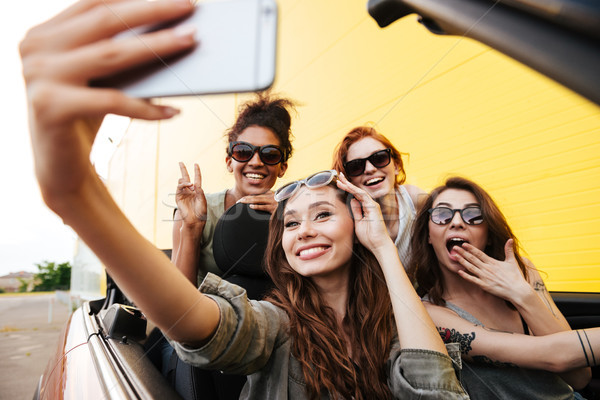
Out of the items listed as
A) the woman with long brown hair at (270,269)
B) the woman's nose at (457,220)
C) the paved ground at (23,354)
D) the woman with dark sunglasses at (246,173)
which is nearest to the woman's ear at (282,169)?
the woman with dark sunglasses at (246,173)

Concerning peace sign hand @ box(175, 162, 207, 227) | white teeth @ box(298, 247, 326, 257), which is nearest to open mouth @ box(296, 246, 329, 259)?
white teeth @ box(298, 247, 326, 257)

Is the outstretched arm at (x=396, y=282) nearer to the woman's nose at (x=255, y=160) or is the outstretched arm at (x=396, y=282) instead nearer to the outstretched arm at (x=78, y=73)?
the woman's nose at (x=255, y=160)

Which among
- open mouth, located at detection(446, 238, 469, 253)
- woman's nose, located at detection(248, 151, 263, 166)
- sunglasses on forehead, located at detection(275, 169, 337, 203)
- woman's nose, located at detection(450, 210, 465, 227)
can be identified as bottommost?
open mouth, located at detection(446, 238, 469, 253)

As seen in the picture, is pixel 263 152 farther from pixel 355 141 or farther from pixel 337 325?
pixel 337 325

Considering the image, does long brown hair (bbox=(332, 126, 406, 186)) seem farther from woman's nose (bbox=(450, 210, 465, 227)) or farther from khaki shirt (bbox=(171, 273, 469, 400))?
khaki shirt (bbox=(171, 273, 469, 400))

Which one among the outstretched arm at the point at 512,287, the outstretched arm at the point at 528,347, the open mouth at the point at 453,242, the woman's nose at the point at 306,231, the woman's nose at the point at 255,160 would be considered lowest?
the outstretched arm at the point at 528,347

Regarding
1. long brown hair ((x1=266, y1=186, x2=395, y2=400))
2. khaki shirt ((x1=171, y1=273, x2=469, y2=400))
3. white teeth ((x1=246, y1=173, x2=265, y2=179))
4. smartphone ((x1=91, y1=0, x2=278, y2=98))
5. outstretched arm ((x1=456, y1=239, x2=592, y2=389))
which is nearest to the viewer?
smartphone ((x1=91, y1=0, x2=278, y2=98))

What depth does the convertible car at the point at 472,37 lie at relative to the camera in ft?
1.47

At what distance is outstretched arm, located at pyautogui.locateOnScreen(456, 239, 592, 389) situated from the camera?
1273mm

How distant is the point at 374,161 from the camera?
155cm

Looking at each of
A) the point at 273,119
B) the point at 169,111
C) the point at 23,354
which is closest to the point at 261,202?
the point at 273,119

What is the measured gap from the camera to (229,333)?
83cm

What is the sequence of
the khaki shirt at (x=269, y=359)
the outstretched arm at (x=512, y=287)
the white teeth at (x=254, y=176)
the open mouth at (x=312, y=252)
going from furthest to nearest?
1. the white teeth at (x=254, y=176)
2. the outstretched arm at (x=512, y=287)
3. the open mouth at (x=312, y=252)
4. the khaki shirt at (x=269, y=359)

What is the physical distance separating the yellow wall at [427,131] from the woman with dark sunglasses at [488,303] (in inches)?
5.6
